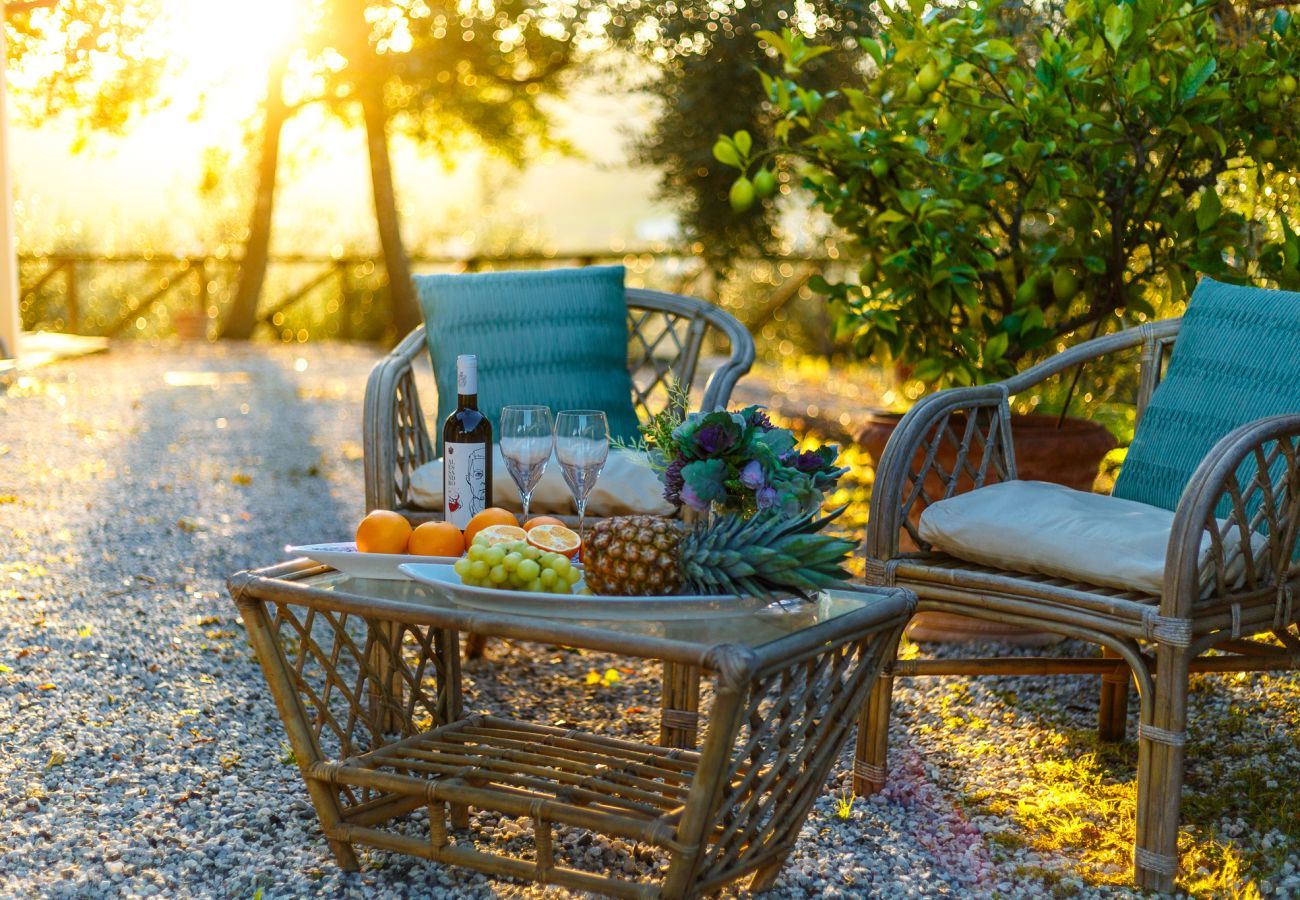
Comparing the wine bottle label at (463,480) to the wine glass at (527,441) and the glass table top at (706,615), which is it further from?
the glass table top at (706,615)

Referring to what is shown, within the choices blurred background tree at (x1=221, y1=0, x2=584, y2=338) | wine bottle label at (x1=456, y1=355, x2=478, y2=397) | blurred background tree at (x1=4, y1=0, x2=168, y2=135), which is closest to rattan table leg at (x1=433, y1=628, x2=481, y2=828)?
wine bottle label at (x1=456, y1=355, x2=478, y2=397)

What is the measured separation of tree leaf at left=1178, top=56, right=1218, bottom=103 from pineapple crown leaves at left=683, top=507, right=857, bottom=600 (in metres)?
1.39

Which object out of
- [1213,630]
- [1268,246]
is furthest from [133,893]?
[1268,246]

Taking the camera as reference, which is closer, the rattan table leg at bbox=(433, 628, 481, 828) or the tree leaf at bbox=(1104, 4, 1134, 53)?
the rattan table leg at bbox=(433, 628, 481, 828)

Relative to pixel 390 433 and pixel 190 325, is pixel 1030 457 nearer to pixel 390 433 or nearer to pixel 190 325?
pixel 390 433

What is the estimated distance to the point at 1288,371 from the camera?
7.34ft

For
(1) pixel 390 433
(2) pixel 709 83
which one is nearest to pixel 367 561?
(1) pixel 390 433

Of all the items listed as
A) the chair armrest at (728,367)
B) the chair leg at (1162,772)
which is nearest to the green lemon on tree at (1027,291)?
the chair armrest at (728,367)

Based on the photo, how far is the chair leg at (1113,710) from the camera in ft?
8.06

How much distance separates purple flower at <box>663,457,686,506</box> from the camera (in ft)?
6.25

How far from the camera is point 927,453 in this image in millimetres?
2320

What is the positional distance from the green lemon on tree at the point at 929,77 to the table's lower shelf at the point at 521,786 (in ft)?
5.11

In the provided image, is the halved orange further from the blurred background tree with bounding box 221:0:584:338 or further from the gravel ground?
the blurred background tree with bounding box 221:0:584:338

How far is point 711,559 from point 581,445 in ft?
1.14
